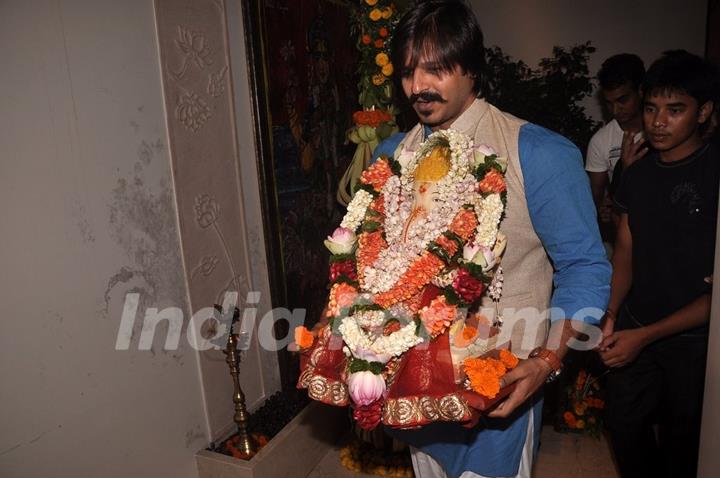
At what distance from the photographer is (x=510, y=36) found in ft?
18.5

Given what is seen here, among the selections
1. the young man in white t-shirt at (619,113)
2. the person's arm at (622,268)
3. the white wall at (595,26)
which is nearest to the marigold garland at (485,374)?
the person's arm at (622,268)

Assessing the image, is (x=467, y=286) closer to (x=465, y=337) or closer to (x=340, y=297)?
(x=465, y=337)

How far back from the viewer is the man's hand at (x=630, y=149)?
3.56 meters

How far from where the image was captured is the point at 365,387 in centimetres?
137

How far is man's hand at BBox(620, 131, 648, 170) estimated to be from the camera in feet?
11.7

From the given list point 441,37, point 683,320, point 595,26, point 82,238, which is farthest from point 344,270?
point 595,26

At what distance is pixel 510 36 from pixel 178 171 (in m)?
4.22

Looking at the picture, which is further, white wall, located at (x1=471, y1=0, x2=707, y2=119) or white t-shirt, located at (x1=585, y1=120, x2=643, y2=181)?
white wall, located at (x1=471, y1=0, x2=707, y2=119)

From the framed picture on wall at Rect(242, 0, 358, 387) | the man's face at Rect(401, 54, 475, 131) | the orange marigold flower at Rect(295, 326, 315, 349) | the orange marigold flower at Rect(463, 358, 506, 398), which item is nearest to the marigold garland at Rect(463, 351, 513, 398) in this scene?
the orange marigold flower at Rect(463, 358, 506, 398)

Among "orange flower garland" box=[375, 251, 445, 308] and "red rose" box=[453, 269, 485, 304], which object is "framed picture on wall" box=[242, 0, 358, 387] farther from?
"red rose" box=[453, 269, 485, 304]

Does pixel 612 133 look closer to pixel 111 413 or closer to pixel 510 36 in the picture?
pixel 510 36

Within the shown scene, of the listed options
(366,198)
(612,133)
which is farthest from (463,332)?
(612,133)

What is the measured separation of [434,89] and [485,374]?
0.86 meters

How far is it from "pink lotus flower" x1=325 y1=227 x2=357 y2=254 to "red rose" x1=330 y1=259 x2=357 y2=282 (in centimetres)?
4
